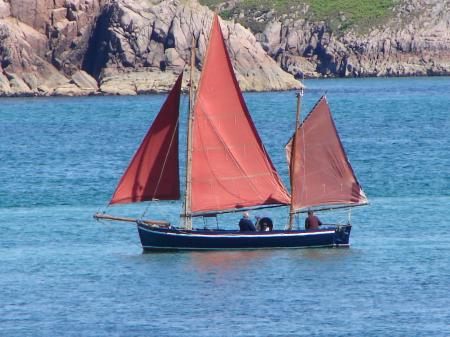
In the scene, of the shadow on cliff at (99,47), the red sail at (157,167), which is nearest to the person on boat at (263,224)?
the red sail at (157,167)

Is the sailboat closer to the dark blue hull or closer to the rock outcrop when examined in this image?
the dark blue hull

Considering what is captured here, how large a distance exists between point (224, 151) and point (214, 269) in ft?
19.0

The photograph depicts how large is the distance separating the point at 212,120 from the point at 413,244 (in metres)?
7.77

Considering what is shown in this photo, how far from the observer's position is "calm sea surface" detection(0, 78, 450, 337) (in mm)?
37500

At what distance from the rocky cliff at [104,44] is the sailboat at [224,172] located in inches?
3913

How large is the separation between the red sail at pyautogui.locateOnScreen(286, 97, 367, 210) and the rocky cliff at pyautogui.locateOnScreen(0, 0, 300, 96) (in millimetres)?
99211

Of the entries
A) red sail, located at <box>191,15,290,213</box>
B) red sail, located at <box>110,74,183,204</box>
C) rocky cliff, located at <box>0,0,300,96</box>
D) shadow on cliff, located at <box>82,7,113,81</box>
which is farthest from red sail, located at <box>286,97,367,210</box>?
shadow on cliff, located at <box>82,7,113,81</box>

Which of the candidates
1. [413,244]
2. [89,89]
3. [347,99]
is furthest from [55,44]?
[413,244]

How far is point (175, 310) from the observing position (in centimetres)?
3906

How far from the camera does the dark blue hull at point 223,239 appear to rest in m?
48.2

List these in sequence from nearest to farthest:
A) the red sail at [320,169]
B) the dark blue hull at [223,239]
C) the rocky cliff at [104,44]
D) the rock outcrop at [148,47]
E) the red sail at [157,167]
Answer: the dark blue hull at [223,239], the red sail at [157,167], the red sail at [320,169], the rocky cliff at [104,44], the rock outcrop at [148,47]

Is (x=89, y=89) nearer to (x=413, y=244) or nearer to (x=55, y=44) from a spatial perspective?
(x=55, y=44)

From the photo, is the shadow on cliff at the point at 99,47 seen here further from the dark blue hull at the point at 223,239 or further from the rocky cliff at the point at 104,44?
the dark blue hull at the point at 223,239

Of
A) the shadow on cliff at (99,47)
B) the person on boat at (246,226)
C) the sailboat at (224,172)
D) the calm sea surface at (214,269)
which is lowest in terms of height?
the shadow on cliff at (99,47)
